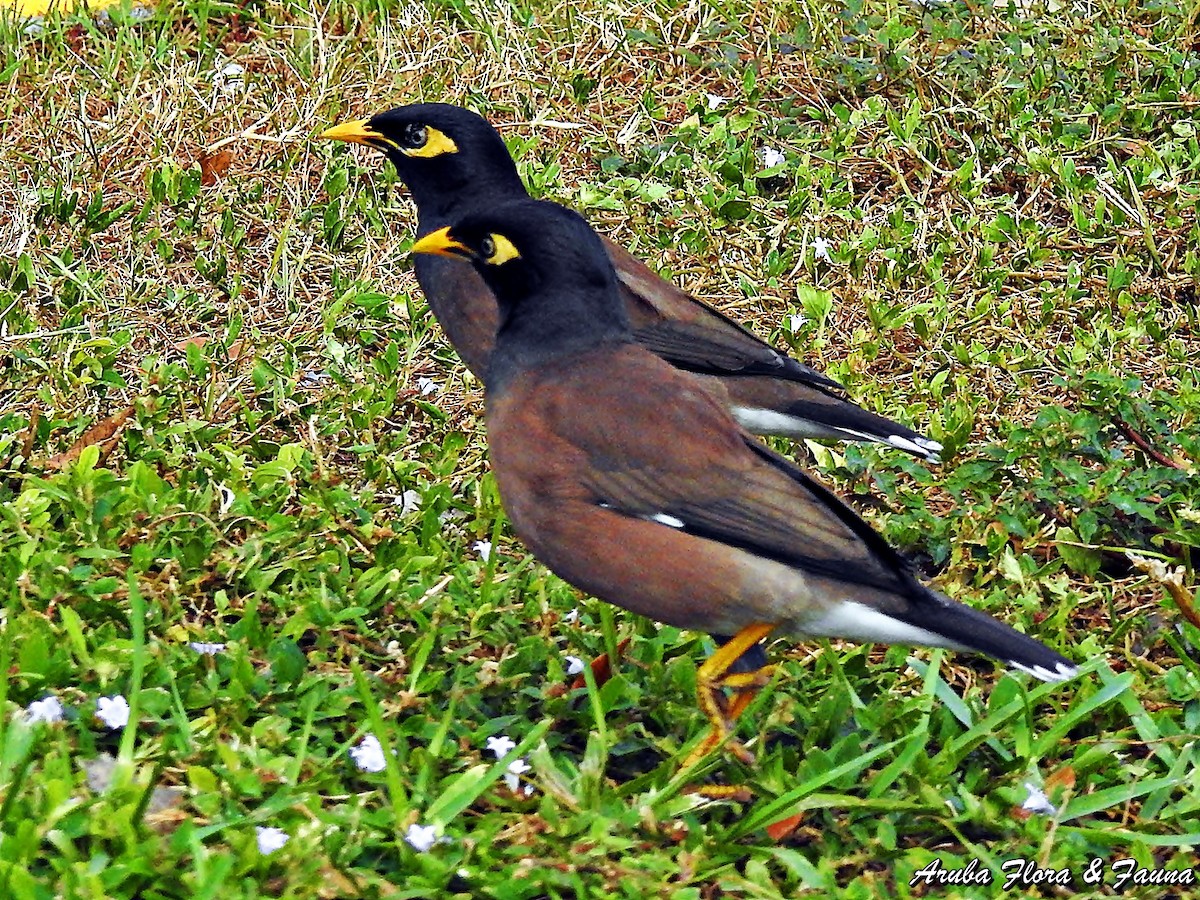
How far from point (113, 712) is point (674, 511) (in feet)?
4.88

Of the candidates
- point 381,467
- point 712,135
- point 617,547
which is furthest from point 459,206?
point 617,547

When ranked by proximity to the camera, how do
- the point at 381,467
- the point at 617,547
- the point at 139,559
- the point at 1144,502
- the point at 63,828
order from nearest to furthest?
1. the point at 63,828
2. the point at 617,547
3. the point at 139,559
4. the point at 1144,502
5. the point at 381,467

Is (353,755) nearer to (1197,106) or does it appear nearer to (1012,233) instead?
(1012,233)

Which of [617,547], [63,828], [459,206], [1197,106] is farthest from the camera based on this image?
[1197,106]

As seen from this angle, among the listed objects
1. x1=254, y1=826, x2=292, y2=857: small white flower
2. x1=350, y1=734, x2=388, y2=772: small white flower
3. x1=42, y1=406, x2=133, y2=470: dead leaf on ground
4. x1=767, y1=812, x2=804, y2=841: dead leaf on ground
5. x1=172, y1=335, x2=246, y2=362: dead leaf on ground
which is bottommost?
x1=767, y1=812, x2=804, y2=841: dead leaf on ground

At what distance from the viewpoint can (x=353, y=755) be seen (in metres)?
4.31

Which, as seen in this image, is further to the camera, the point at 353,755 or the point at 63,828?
the point at 353,755

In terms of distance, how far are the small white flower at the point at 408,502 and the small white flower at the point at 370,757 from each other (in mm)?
1481

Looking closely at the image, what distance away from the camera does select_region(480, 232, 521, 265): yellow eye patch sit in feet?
16.3

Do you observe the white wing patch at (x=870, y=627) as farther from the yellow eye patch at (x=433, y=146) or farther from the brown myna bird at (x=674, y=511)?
the yellow eye patch at (x=433, y=146)

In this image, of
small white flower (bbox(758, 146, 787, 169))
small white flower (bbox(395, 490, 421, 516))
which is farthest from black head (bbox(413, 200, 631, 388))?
small white flower (bbox(758, 146, 787, 169))

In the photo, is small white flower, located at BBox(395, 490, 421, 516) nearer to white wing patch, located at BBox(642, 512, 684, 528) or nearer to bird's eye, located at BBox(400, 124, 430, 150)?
white wing patch, located at BBox(642, 512, 684, 528)

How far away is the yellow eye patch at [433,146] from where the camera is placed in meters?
6.52

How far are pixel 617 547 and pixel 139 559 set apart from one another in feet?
4.81
